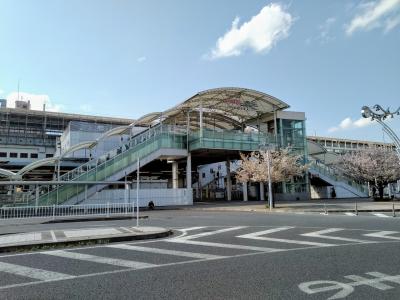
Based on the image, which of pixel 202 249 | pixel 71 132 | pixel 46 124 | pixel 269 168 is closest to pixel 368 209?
pixel 269 168

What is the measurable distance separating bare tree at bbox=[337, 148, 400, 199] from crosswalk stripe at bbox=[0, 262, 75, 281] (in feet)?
119

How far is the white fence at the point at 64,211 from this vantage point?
835 inches

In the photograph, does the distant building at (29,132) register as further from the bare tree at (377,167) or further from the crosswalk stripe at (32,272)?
the crosswalk stripe at (32,272)

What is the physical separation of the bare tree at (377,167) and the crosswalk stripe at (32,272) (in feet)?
119

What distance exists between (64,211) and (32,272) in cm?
1686

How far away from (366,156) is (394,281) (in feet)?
117

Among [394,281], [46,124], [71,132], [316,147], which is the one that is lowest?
[394,281]

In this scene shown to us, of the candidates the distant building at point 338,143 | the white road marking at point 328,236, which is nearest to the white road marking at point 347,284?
the white road marking at point 328,236

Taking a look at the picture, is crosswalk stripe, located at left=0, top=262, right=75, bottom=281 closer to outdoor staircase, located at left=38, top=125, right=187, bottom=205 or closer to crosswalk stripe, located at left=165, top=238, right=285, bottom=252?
crosswalk stripe, located at left=165, top=238, right=285, bottom=252

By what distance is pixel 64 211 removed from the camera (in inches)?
897

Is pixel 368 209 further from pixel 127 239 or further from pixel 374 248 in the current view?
pixel 127 239

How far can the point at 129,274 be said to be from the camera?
6605mm

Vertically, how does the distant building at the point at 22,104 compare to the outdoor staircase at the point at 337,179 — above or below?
A: above

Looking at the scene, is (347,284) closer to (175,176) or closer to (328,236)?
(328,236)
